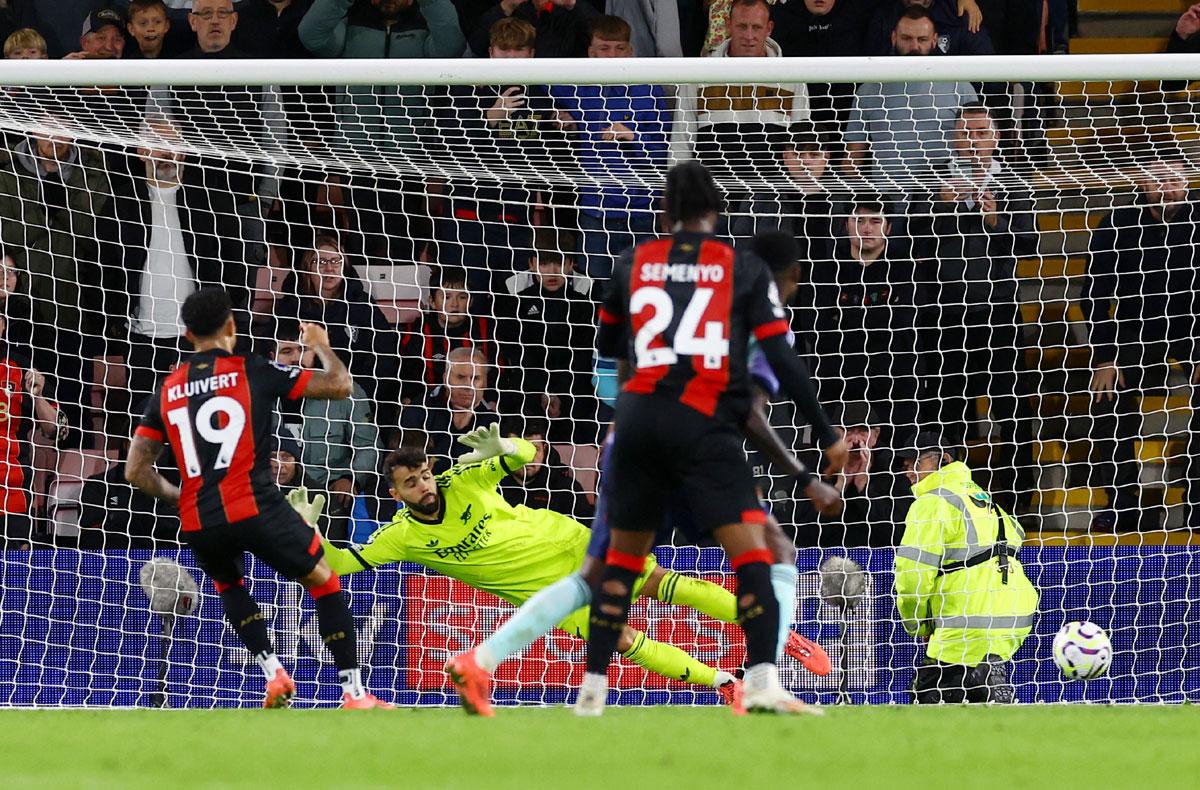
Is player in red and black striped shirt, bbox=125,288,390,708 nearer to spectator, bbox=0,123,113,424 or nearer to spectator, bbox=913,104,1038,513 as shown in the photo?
spectator, bbox=0,123,113,424

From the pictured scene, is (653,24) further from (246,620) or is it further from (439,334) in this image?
(246,620)

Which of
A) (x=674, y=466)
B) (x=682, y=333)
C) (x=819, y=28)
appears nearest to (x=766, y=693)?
(x=674, y=466)

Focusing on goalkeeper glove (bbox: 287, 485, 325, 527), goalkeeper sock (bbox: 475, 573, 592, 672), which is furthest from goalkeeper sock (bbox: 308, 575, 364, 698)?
goalkeeper sock (bbox: 475, 573, 592, 672)

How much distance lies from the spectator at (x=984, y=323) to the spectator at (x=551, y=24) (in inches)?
95.8

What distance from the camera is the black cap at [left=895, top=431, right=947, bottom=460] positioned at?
9.91m

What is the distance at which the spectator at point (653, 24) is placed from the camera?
11.1 meters

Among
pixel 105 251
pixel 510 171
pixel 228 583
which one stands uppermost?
pixel 510 171

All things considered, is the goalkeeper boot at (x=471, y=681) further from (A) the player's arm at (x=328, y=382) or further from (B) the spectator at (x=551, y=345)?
(B) the spectator at (x=551, y=345)

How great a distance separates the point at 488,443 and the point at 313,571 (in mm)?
1228

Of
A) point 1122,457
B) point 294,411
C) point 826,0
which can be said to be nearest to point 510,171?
point 294,411

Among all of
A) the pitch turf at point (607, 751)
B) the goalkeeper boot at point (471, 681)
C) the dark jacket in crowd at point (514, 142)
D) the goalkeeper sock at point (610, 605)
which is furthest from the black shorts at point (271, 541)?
the dark jacket in crowd at point (514, 142)

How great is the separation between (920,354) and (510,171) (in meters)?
2.71

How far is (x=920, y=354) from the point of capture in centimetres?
1015

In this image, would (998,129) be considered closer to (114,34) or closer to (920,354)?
(920,354)
